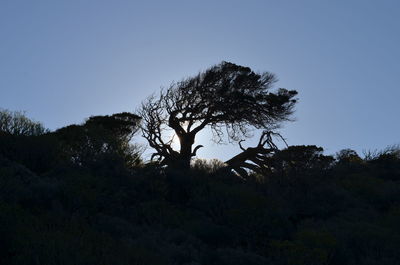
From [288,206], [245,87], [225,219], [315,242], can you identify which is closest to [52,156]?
[225,219]

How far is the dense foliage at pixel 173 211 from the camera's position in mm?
9891

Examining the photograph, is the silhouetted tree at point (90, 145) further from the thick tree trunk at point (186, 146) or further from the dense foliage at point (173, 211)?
the thick tree trunk at point (186, 146)

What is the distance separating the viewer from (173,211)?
15.3 m

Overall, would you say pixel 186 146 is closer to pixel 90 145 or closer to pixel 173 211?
pixel 90 145

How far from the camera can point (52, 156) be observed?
738 inches

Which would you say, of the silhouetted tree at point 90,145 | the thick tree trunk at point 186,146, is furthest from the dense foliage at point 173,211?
the thick tree trunk at point 186,146

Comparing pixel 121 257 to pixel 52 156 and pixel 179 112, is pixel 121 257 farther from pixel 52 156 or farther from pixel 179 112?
pixel 179 112

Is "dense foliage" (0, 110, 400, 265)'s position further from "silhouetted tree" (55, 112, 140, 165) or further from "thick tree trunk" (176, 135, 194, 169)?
"thick tree trunk" (176, 135, 194, 169)

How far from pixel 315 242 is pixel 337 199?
6.21m

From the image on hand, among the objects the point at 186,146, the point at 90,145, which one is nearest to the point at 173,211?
Result: the point at 90,145

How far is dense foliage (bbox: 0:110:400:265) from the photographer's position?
32.4 ft

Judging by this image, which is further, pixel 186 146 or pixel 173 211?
pixel 186 146

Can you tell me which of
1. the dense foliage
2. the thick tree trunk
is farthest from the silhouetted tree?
the thick tree trunk

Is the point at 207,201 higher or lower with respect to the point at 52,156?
lower
